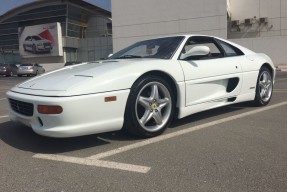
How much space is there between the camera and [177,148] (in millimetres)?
3672

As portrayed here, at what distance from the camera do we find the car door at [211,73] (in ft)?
14.8

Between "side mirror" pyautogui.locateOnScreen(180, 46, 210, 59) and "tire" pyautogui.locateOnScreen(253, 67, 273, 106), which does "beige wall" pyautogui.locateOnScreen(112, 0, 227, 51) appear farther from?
"side mirror" pyautogui.locateOnScreen(180, 46, 210, 59)

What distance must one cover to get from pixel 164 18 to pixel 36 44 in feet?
55.1

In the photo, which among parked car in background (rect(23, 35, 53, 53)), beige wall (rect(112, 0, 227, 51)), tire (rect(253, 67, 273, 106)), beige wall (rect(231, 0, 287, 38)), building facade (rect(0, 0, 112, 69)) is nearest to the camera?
tire (rect(253, 67, 273, 106))

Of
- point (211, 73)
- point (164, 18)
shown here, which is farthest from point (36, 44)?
point (211, 73)

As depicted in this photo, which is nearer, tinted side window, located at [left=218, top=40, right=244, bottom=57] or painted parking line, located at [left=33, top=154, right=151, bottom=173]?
painted parking line, located at [left=33, top=154, right=151, bottom=173]

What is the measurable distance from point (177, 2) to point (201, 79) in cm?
2921

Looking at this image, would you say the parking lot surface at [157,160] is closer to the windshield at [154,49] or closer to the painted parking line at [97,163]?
the painted parking line at [97,163]

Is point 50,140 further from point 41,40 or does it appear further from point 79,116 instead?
point 41,40

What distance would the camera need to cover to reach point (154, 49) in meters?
4.84

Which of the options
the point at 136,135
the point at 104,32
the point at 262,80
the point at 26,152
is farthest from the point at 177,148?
the point at 104,32

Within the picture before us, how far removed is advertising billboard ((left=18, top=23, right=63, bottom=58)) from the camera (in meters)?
40.4

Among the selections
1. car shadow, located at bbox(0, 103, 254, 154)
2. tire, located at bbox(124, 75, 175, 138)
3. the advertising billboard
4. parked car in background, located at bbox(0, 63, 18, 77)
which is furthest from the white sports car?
the advertising billboard

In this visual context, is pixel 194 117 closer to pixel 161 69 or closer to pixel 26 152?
pixel 161 69
